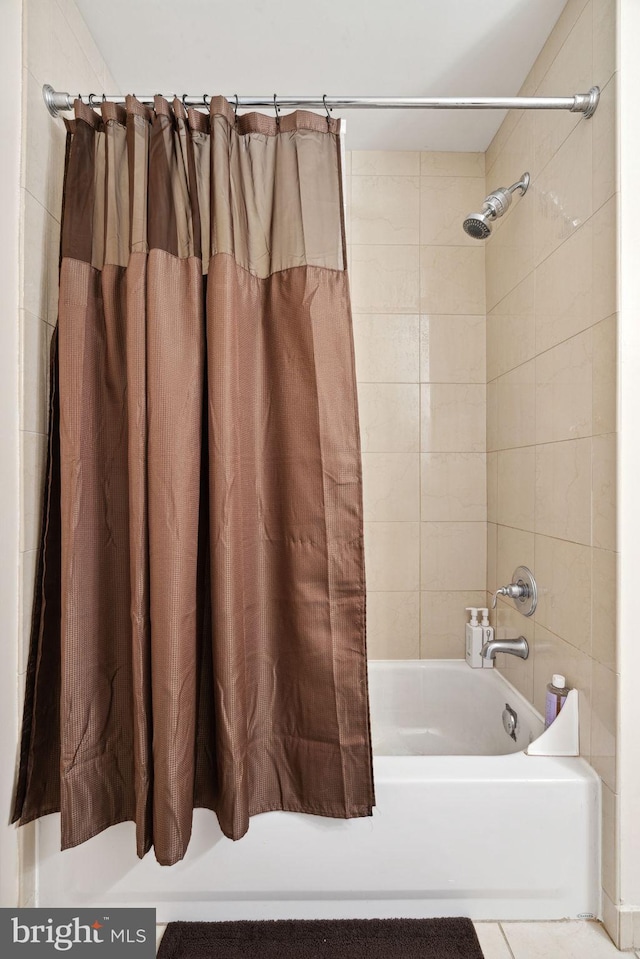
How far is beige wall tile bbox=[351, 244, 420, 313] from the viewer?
2258 mm

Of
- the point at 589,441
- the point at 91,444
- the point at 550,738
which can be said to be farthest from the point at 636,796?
the point at 91,444

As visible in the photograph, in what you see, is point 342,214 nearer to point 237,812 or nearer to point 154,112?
point 154,112

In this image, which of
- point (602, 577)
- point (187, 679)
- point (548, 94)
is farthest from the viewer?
point (548, 94)

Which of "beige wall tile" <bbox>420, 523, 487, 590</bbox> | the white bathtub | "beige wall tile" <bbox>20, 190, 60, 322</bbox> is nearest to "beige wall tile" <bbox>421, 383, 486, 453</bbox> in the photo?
"beige wall tile" <bbox>420, 523, 487, 590</bbox>

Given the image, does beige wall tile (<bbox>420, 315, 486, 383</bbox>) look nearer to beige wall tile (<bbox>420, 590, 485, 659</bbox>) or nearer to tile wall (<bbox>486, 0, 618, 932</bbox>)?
tile wall (<bbox>486, 0, 618, 932</bbox>)

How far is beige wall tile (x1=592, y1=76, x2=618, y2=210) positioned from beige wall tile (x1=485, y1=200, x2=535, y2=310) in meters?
0.37

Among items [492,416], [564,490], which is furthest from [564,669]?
[492,416]

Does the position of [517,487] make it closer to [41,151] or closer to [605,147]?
[605,147]

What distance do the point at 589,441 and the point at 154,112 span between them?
1279 mm

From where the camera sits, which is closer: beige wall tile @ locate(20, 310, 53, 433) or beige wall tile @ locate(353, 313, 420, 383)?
beige wall tile @ locate(20, 310, 53, 433)

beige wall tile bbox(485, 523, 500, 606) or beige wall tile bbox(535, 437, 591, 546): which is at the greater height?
beige wall tile bbox(535, 437, 591, 546)

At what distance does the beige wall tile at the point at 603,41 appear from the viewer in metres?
1.33

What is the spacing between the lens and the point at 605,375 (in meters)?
1.36

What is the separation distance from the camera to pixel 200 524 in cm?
138
